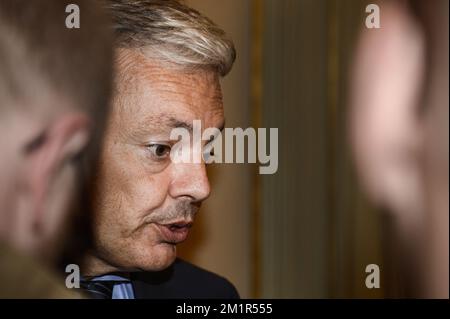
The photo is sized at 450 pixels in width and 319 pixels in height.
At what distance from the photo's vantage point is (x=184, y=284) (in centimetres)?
130

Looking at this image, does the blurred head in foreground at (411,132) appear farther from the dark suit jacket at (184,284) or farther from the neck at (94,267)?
the neck at (94,267)

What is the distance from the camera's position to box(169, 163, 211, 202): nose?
4.04 feet

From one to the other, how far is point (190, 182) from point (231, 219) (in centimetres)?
13

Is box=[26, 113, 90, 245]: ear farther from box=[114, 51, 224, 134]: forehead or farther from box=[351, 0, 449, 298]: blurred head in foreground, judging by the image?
box=[351, 0, 449, 298]: blurred head in foreground

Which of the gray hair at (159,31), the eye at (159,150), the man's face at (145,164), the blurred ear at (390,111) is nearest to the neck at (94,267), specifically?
the man's face at (145,164)

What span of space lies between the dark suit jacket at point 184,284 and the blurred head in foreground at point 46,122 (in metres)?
0.20

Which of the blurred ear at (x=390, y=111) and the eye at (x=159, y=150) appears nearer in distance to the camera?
the eye at (x=159, y=150)

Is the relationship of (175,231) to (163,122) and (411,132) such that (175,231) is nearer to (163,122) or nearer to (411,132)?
(163,122)

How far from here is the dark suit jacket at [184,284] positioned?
49.8 inches

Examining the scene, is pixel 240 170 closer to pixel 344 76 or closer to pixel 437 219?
pixel 344 76

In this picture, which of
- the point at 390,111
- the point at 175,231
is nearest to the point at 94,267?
the point at 175,231

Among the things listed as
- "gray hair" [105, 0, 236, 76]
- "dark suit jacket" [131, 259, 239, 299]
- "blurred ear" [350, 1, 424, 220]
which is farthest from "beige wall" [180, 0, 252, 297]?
"blurred ear" [350, 1, 424, 220]

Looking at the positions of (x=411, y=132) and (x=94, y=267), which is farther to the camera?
(x=411, y=132)

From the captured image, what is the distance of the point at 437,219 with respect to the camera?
4.50 ft
